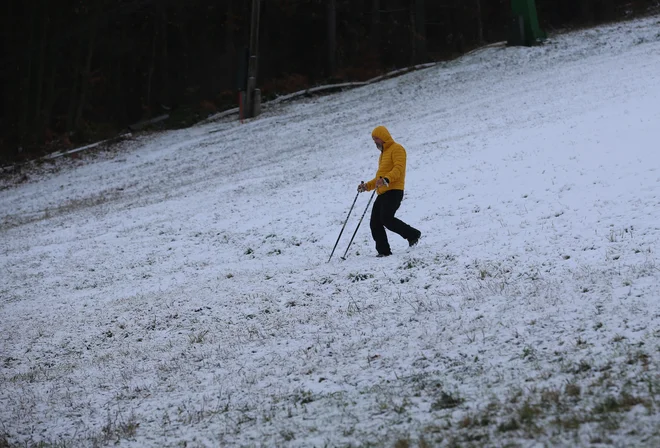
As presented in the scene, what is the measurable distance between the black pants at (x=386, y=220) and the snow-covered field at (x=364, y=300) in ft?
1.09

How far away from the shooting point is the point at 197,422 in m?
6.99

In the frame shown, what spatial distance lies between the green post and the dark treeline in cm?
673

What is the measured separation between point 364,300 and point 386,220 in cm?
209

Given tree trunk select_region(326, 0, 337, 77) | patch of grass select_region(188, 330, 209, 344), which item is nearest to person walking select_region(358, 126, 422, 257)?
patch of grass select_region(188, 330, 209, 344)

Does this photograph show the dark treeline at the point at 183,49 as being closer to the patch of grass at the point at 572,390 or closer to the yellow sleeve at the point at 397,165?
the yellow sleeve at the point at 397,165

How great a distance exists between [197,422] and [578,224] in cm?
698

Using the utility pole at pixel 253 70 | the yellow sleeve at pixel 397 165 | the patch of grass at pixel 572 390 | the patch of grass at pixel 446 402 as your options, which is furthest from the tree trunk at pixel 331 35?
the patch of grass at pixel 572 390

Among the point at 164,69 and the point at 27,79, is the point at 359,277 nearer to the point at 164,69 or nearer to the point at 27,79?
the point at 27,79

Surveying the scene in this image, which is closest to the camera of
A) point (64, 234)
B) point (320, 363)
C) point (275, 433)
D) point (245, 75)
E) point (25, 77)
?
point (275, 433)

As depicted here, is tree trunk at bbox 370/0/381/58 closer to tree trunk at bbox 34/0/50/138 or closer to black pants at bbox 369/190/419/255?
tree trunk at bbox 34/0/50/138

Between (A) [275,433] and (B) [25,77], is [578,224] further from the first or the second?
(B) [25,77]

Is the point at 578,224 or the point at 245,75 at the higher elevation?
the point at 245,75

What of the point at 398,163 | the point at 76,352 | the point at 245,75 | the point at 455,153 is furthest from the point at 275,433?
the point at 245,75

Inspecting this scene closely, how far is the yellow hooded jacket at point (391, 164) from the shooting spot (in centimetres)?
1153
